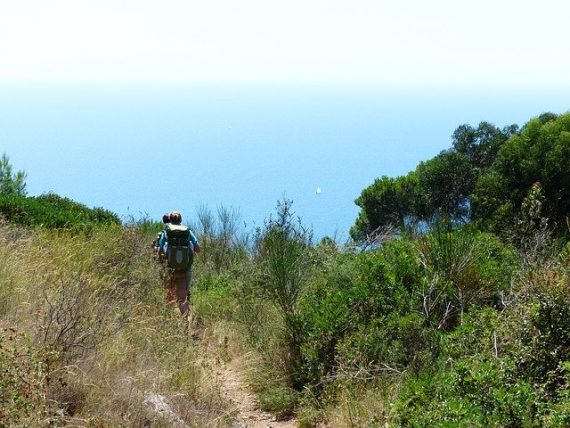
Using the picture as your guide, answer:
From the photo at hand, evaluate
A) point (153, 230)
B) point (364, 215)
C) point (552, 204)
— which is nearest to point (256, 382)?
point (552, 204)

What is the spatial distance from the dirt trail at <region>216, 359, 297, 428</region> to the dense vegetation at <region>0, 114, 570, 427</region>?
0.35 feet

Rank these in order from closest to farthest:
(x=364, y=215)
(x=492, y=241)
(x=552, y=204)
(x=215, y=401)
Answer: (x=215, y=401), (x=492, y=241), (x=552, y=204), (x=364, y=215)

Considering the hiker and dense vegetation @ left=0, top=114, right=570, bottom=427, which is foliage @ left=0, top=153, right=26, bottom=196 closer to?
dense vegetation @ left=0, top=114, right=570, bottom=427

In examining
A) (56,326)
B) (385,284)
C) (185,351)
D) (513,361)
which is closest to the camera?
(513,361)

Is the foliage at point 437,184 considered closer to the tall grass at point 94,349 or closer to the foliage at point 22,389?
the tall grass at point 94,349

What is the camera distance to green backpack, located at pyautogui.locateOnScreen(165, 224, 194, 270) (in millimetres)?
8711

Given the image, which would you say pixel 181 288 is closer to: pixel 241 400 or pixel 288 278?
pixel 288 278

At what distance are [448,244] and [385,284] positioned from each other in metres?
0.82

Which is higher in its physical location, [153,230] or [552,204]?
[552,204]

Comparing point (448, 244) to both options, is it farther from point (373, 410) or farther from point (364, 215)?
point (364, 215)

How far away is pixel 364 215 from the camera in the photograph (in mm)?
20719

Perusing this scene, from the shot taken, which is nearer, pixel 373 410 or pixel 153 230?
pixel 373 410

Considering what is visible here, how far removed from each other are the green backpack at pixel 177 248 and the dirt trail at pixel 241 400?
1.70 meters

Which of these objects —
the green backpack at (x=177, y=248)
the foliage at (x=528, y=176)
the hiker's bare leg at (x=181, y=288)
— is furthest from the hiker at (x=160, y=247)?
the foliage at (x=528, y=176)
